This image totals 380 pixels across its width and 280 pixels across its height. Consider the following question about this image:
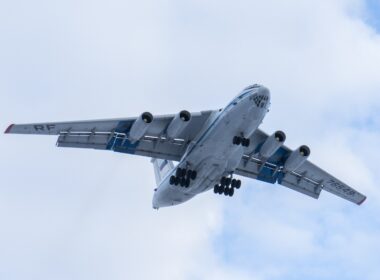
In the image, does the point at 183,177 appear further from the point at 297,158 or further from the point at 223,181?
the point at 297,158

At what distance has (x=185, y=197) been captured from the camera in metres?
35.8

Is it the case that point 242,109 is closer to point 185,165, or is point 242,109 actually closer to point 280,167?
point 185,165

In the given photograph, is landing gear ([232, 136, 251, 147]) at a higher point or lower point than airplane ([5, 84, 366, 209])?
higher

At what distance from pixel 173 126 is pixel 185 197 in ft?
14.8

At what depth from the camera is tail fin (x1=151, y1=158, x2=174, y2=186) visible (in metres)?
37.8

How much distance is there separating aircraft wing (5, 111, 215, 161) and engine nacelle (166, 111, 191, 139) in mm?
470

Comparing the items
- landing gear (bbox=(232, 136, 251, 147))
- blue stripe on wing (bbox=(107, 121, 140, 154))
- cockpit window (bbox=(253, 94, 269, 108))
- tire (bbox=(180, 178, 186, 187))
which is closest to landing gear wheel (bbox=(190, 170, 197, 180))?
tire (bbox=(180, 178, 186, 187))

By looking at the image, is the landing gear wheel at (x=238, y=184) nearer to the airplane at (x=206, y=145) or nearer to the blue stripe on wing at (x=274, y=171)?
the airplane at (x=206, y=145)

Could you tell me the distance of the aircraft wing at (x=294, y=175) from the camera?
A: 3647 cm

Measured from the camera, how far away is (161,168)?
38969 millimetres

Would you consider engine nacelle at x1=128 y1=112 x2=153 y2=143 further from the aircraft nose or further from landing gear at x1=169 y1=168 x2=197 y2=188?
the aircraft nose

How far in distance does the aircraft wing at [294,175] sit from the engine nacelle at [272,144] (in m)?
1.11

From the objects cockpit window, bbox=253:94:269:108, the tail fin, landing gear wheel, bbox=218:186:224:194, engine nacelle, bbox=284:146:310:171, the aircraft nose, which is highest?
the aircraft nose

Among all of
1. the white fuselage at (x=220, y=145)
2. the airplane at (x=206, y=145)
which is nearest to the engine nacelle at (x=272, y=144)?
the airplane at (x=206, y=145)
